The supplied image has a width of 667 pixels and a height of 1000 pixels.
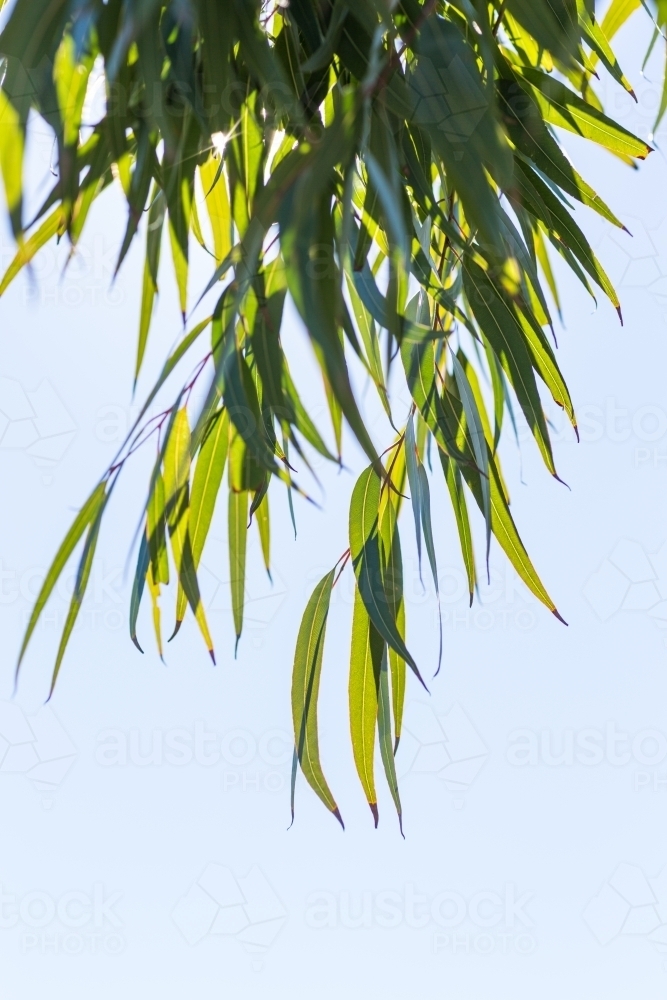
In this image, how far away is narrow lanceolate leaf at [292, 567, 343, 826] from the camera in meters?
0.69

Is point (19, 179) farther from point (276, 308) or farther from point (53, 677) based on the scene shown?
point (53, 677)

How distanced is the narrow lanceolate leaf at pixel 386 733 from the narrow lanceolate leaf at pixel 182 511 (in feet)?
0.52

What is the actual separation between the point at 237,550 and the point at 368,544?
13cm

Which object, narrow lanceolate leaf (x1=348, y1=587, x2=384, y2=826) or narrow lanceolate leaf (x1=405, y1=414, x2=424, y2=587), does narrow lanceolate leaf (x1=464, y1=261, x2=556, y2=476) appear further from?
narrow lanceolate leaf (x1=348, y1=587, x2=384, y2=826)

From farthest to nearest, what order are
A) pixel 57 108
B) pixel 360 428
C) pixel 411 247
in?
pixel 411 247
pixel 57 108
pixel 360 428

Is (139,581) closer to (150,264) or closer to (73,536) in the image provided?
(73,536)

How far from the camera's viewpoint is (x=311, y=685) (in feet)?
2.39

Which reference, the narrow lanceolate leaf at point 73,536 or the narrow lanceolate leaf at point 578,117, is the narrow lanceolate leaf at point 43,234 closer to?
the narrow lanceolate leaf at point 73,536

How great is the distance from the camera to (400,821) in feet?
2.13

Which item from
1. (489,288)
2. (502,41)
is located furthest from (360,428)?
(502,41)

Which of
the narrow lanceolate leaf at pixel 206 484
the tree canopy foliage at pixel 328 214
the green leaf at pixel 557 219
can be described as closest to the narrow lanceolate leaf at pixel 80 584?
the tree canopy foliage at pixel 328 214

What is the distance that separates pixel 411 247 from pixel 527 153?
12 cm

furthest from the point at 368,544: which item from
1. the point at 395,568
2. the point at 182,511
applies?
Result: the point at 182,511

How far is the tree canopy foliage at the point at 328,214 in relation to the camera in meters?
0.43
